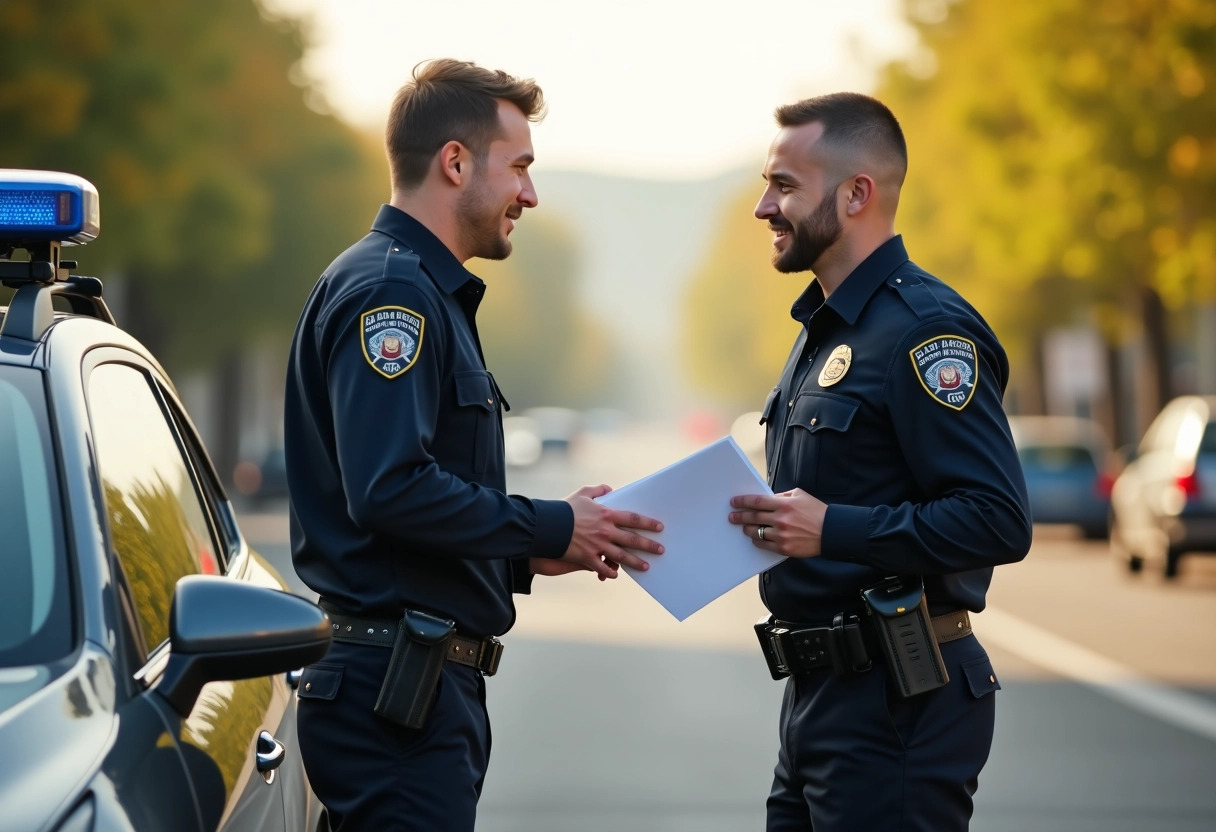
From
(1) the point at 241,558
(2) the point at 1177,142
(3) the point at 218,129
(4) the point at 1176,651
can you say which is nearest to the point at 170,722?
(1) the point at 241,558

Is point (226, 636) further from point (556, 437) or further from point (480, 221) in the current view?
point (556, 437)

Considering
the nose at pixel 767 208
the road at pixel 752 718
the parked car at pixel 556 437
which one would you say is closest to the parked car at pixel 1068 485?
the road at pixel 752 718

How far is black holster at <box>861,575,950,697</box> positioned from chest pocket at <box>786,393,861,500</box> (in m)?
0.24

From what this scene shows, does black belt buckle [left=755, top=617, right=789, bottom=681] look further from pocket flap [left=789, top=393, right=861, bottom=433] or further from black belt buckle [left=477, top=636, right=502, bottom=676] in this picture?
black belt buckle [left=477, top=636, right=502, bottom=676]

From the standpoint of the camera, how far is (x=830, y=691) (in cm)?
372

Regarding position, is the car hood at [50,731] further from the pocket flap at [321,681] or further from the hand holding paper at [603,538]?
the hand holding paper at [603,538]

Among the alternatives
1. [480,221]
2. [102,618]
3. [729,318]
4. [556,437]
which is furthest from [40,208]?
[729,318]

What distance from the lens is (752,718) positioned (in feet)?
33.7

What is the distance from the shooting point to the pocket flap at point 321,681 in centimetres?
341

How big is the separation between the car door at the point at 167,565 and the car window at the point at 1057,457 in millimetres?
→ 22989

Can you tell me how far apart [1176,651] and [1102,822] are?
6.12 meters

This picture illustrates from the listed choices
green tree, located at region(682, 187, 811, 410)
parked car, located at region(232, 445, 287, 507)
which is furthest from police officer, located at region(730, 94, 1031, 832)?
green tree, located at region(682, 187, 811, 410)

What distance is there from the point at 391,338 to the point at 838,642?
1075 millimetres

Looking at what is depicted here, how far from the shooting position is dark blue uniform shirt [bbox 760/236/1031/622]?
3598 mm
